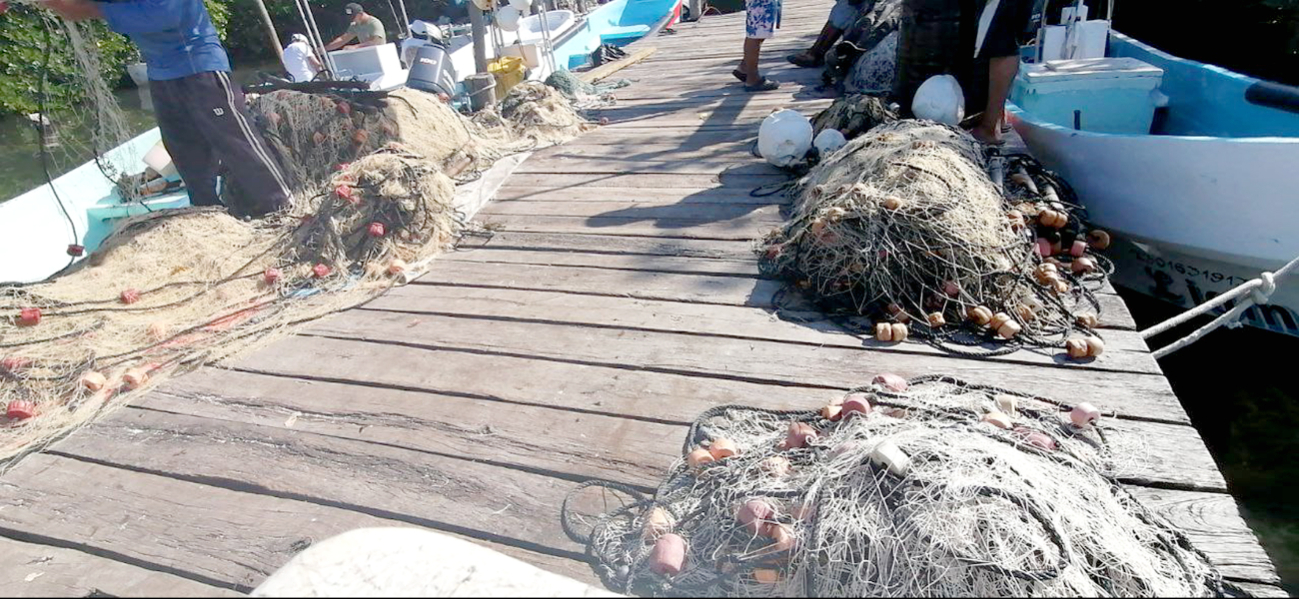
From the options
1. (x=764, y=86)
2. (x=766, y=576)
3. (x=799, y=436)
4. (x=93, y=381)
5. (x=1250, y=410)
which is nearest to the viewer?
(x=766, y=576)

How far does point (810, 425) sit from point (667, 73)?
5.65m

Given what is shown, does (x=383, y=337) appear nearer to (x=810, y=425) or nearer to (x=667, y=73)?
(x=810, y=425)

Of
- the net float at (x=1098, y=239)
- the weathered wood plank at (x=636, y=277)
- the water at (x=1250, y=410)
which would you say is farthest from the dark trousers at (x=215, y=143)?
the water at (x=1250, y=410)

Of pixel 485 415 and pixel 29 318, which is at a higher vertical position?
pixel 29 318

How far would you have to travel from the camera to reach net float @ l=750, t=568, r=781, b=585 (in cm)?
155

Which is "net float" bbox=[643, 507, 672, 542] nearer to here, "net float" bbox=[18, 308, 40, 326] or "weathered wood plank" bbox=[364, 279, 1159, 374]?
"weathered wood plank" bbox=[364, 279, 1159, 374]

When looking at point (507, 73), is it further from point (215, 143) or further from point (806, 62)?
point (215, 143)

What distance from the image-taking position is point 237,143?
13.1 ft

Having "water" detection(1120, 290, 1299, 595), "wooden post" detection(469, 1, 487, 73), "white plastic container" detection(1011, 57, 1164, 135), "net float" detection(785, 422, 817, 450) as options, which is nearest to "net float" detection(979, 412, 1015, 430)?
"net float" detection(785, 422, 817, 450)

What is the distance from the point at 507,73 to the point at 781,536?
20.1 ft

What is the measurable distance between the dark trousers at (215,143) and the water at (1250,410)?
4884 millimetres

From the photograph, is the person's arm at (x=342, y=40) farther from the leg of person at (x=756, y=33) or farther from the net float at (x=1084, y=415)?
the net float at (x=1084, y=415)

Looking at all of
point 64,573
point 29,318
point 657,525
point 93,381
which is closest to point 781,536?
point 657,525

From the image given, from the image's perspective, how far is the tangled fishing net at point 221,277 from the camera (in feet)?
8.84
